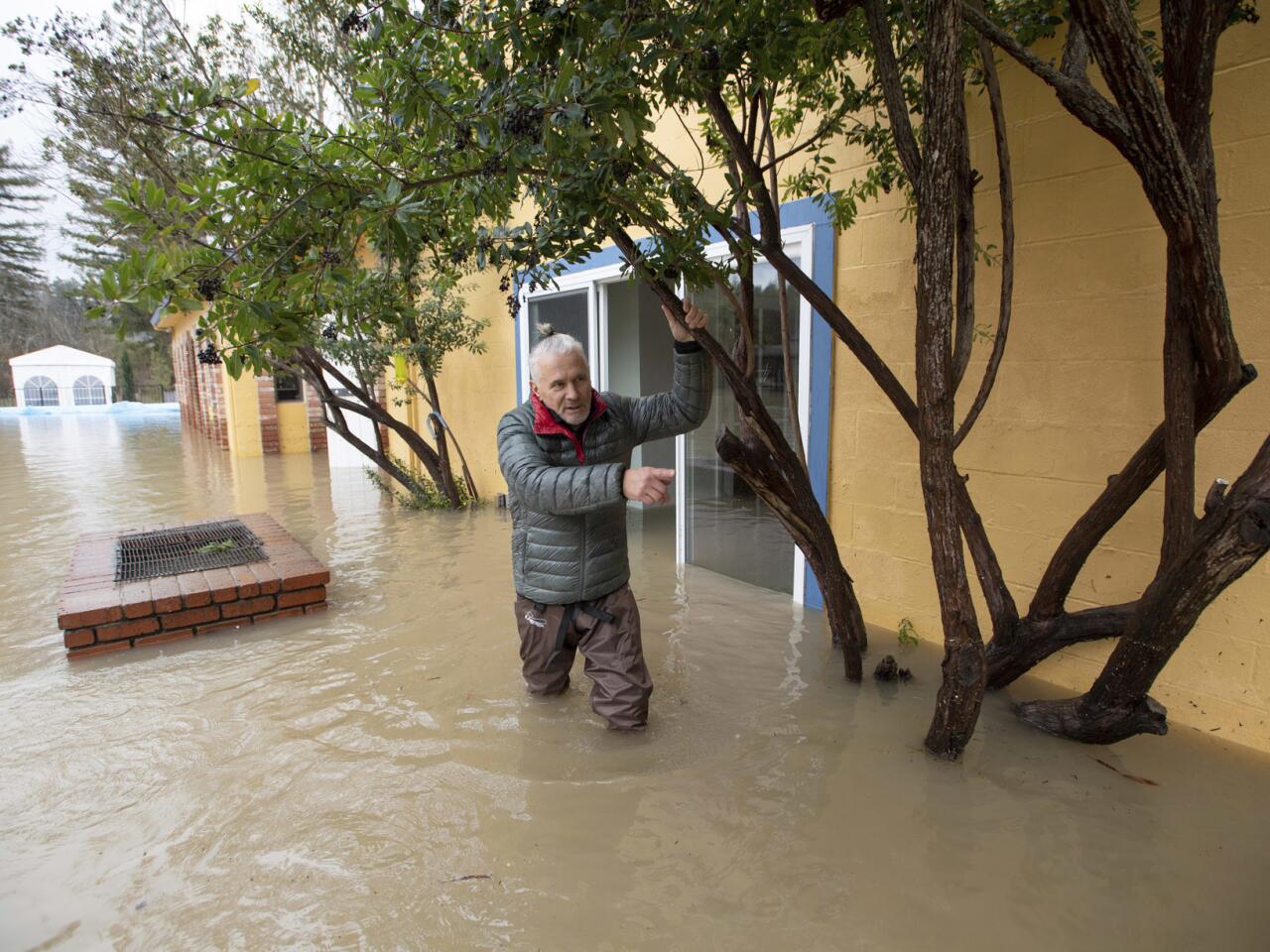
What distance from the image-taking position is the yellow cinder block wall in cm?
278

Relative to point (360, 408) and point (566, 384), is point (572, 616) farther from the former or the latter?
point (360, 408)

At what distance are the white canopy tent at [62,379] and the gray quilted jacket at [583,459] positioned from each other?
41384 mm

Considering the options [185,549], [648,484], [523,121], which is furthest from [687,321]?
[185,549]

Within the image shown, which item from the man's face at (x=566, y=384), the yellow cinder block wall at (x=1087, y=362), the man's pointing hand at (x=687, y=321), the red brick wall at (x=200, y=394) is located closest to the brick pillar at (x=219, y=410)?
the red brick wall at (x=200, y=394)

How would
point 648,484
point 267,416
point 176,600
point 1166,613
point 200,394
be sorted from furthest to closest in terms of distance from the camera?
point 200,394
point 267,416
point 176,600
point 1166,613
point 648,484

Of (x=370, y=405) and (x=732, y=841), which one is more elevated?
(x=370, y=405)

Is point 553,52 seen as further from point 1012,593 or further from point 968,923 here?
point 1012,593

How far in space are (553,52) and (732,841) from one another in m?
2.52

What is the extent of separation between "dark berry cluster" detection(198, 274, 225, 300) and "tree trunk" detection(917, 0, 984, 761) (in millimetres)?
2037

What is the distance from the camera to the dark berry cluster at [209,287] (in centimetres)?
207

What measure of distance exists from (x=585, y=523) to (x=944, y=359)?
146 cm

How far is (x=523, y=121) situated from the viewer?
1999 mm

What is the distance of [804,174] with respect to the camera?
375 cm

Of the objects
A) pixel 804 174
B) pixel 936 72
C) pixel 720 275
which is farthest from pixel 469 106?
pixel 804 174
